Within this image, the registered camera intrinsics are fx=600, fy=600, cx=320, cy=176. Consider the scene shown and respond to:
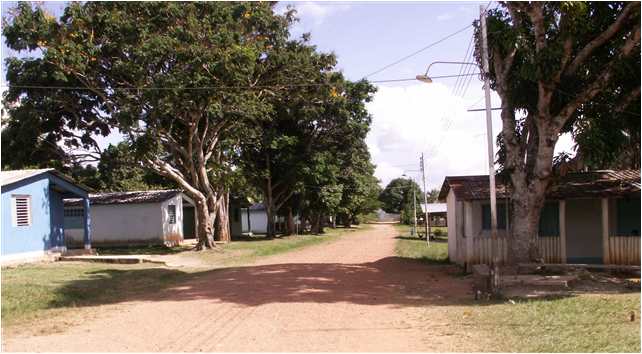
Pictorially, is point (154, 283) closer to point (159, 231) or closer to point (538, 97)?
point (538, 97)

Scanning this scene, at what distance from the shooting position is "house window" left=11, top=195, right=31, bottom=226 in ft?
69.9

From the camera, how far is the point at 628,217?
1892cm

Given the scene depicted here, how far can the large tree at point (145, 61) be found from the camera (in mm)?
23281

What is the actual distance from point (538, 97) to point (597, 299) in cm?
567

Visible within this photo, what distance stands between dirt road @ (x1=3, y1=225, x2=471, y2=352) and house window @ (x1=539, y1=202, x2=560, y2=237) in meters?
3.74

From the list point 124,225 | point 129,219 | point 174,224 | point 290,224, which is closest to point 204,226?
point 174,224

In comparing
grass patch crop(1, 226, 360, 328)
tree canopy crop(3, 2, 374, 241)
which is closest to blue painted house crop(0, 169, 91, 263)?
grass patch crop(1, 226, 360, 328)

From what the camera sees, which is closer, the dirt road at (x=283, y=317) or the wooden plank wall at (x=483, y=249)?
the dirt road at (x=283, y=317)

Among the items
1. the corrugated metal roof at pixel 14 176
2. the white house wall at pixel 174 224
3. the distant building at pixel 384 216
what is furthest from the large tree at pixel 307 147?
the distant building at pixel 384 216

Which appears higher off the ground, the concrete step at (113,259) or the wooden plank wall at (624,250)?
the wooden plank wall at (624,250)

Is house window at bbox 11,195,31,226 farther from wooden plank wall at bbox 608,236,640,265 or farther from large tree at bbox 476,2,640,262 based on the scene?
wooden plank wall at bbox 608,236,640,265

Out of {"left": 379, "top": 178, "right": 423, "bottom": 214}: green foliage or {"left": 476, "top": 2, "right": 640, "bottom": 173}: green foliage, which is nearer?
{"left": 476, "top": 2, "right": 640, "bottom": 173}: green foliage

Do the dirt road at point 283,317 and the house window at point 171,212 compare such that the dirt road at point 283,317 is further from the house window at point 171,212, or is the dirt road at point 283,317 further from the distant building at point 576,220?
the house window at point 171,212

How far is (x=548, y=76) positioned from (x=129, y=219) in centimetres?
2761
